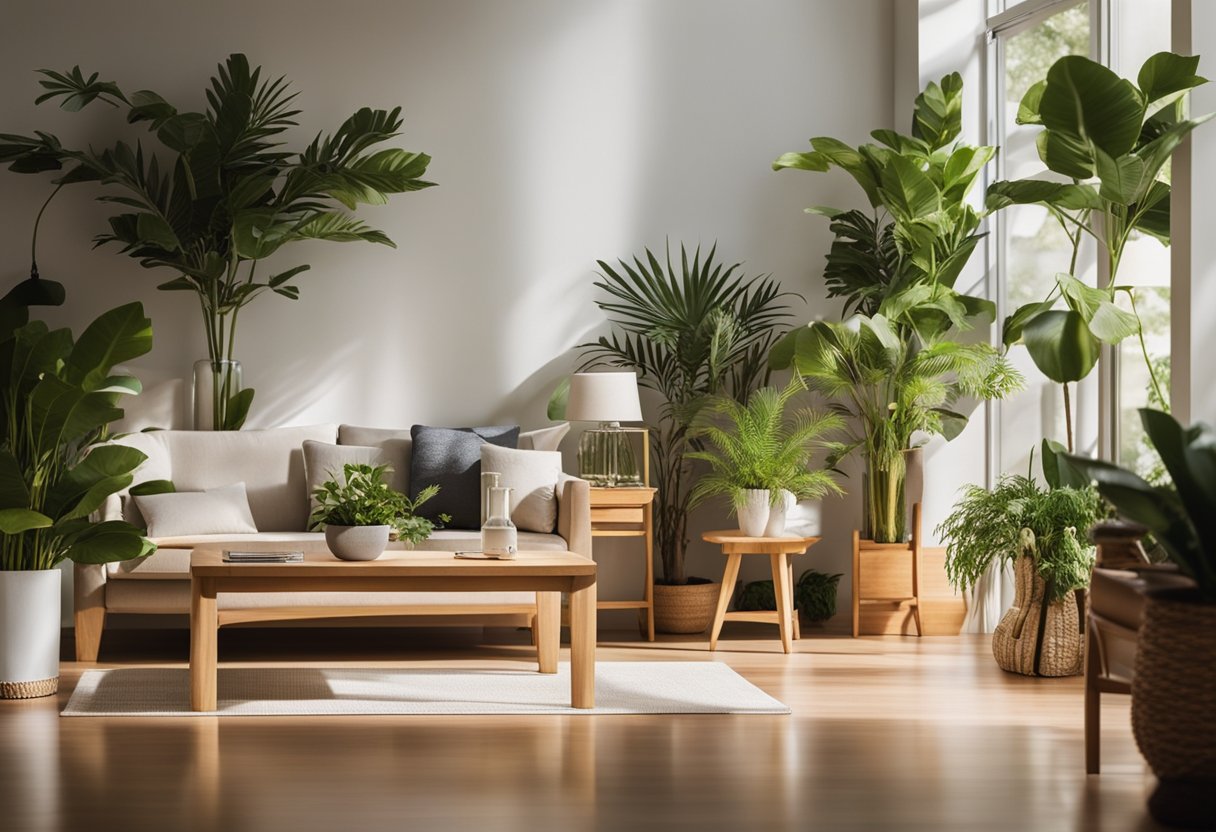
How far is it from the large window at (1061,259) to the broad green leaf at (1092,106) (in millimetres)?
713

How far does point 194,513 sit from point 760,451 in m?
2.60

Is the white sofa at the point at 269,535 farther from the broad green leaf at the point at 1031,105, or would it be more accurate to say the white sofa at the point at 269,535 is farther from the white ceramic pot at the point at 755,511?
the broad green leaf at the point at 1031,105

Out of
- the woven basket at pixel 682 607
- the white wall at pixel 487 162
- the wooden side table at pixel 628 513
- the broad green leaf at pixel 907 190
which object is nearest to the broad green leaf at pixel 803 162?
the broad green leaf at pixel 907 190

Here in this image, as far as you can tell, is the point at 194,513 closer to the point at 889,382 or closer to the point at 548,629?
the point at 548,629

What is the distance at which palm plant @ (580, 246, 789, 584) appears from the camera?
6.66 meters

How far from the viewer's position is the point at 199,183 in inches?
249

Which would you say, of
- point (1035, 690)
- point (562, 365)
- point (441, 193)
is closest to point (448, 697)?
point (1035, 690)

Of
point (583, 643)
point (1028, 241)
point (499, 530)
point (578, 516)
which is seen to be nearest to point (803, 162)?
point (1028, 241)

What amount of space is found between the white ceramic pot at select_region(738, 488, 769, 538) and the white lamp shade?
25.4 inches

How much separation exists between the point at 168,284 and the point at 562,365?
2.04m

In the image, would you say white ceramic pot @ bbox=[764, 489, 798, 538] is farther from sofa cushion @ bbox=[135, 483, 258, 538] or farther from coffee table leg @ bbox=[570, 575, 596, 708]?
sofa cushion @ bbox=[135, 483, 258, 538]

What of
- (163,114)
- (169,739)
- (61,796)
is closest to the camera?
(61,796)

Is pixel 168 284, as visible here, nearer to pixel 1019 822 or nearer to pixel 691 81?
pixel 691 81

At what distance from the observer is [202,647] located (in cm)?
443
